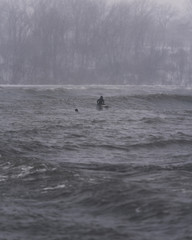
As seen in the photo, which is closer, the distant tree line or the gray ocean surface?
the gray ocean surface

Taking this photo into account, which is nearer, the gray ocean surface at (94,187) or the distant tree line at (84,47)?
the gray ocean surface at (94,187)

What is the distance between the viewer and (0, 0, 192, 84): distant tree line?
341 ft

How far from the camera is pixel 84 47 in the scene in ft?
373

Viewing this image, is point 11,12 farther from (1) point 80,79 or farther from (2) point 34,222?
(2) point 34,222

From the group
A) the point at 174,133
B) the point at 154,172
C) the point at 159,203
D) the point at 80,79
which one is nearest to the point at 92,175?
the point at 154,172

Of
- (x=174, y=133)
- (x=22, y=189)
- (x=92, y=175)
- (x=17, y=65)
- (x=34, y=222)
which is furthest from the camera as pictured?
(x=17, y=65)

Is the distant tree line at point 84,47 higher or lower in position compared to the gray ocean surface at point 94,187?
higher

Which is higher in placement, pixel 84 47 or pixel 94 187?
pixel 84 47

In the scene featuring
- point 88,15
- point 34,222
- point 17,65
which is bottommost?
point 34,222

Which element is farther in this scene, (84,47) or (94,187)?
(84,47)

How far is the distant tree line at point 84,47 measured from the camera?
104 meters

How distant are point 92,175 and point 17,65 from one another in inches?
3762

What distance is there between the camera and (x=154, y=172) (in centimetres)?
956

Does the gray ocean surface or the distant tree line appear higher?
the distant tree line
